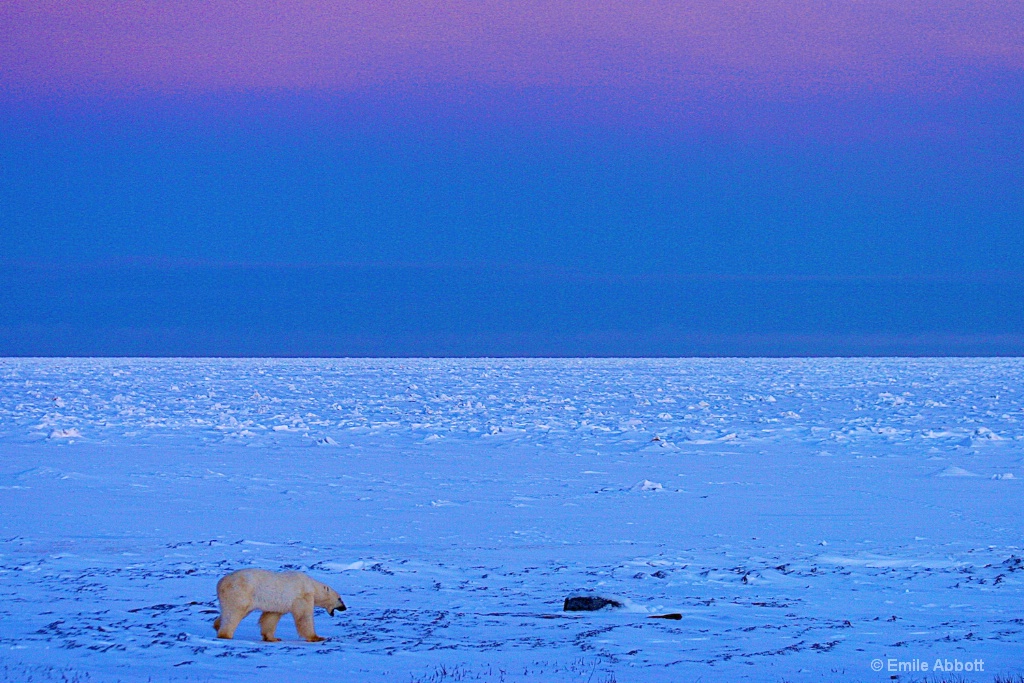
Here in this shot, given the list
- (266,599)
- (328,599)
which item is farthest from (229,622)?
(328,599)

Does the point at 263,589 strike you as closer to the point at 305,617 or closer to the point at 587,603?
the point at 305,617

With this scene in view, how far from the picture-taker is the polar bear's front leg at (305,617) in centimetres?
501

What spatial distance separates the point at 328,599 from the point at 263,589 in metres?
0.42

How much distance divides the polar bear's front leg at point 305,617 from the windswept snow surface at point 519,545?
0.09m

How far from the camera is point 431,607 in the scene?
580cm

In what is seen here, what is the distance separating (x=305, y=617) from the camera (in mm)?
5023

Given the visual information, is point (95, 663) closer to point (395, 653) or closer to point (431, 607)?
point (395, 653)

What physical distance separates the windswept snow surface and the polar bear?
0.31 ft

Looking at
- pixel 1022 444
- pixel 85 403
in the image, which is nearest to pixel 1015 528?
pixel 1022 444

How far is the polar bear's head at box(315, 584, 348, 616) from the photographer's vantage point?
5.21 m

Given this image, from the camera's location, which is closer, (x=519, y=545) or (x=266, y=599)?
(x=266, y=599)

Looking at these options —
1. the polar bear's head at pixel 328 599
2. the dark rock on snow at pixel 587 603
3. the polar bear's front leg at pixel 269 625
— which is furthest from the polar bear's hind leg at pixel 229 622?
the dark rock on snow at pixel 587 603

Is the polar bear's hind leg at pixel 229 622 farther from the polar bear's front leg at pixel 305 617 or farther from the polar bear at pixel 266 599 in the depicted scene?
the polar bear's front leg at pixel 305 617

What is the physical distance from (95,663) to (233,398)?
841 inches
